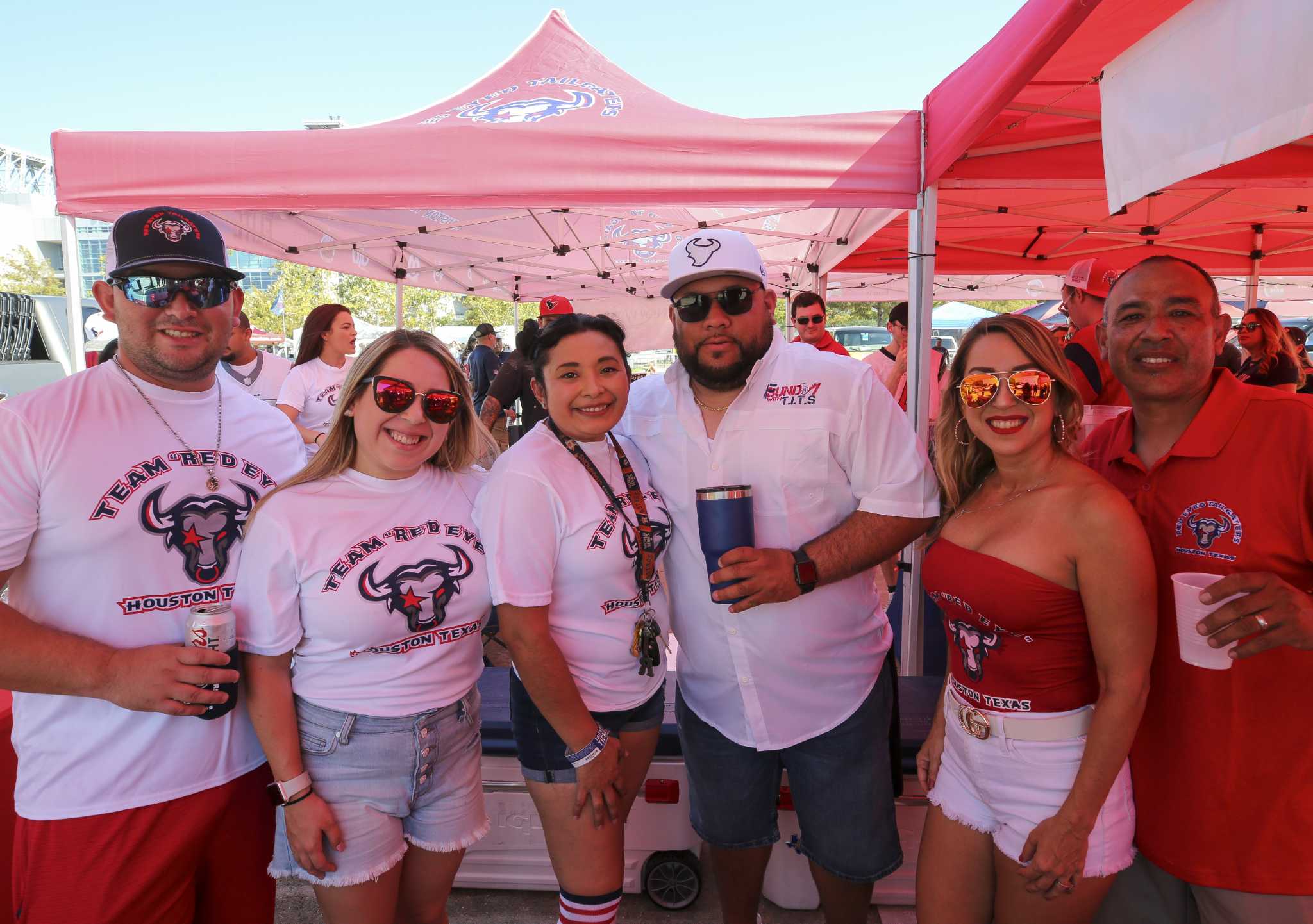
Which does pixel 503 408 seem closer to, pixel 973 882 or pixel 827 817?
pixel 827 817

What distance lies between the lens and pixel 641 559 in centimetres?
192

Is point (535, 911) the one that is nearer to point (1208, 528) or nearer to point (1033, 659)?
point (1033, 659)

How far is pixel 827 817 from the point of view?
2.12 meters

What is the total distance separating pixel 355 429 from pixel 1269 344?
5.98m

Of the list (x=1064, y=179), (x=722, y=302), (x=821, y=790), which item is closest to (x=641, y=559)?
(x=722, y=302)

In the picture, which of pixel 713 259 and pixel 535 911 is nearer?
pixel 713 259

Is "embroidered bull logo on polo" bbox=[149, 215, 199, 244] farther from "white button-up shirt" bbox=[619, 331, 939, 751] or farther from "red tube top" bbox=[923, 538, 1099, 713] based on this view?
"red tube top" bbox=[923, 538, 1099, 713]

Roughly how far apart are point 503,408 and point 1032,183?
468cm

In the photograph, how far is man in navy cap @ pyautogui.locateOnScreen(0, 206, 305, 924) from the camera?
1532 millimetres

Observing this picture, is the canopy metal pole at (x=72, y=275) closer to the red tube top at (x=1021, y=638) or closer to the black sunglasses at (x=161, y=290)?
the black sunglasses at (x=161, y=290)

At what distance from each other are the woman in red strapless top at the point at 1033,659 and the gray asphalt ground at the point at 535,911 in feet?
3.32

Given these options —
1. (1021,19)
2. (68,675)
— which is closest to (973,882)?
(68,675)

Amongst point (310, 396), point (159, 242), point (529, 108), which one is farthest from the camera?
point (310, 396)

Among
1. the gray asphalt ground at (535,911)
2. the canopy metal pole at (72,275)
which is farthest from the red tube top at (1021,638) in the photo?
the canopy metal pole at (72,275)
